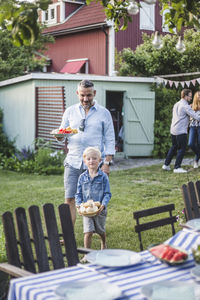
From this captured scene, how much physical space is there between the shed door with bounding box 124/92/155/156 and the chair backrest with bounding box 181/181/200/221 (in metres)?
10.8

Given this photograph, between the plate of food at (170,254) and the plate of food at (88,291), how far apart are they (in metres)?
0.47

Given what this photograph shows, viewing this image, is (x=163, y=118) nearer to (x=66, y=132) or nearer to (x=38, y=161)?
(x=38, y=161)

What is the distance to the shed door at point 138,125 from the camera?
15.4 meters

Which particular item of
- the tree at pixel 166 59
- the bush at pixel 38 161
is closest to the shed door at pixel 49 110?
the bush at pixel 38 161

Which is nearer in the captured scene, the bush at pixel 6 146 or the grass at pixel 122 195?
the grass at pixel 122 195

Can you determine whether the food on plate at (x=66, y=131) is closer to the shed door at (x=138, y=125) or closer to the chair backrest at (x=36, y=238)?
the chair backrest at (x=36, y=238)

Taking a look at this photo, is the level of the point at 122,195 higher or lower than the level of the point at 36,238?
lower

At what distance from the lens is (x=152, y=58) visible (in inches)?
669

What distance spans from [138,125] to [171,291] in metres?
13.2

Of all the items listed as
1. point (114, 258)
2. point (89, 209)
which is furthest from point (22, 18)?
point (89, 209)

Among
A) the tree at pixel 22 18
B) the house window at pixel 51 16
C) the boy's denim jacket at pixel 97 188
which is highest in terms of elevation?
the house window at pixel 51 16

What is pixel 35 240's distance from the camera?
3.50 m

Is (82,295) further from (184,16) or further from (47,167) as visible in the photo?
(47,167)

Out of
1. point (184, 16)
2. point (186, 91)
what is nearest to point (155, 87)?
point (186, 91)
